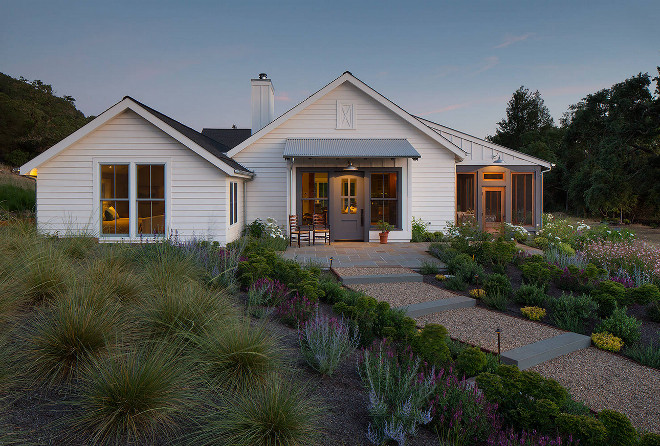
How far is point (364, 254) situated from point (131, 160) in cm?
657

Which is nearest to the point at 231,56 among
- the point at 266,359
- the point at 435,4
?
the point at 435,4

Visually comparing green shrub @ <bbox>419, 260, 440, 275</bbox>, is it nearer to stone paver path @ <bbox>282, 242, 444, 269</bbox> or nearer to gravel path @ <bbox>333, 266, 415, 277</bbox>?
stone paver path @ <bbox>282, 242, 444, 269</bbox>

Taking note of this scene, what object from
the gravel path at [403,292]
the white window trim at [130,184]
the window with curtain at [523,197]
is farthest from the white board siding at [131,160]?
the window with curtain at [523,197]

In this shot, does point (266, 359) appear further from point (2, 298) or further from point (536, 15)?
point (536, 15)

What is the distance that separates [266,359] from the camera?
3.10m

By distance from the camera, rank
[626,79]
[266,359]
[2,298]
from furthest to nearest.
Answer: [626,79], [2,298], [266,359]

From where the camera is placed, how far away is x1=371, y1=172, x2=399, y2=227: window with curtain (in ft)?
43.6

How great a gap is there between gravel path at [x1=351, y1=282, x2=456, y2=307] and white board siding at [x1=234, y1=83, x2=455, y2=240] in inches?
234

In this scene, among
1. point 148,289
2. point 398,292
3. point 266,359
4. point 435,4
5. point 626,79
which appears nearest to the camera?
point 266,359

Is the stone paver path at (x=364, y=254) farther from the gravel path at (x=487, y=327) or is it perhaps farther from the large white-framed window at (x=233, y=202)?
the gravel path at (x=487, y=327)

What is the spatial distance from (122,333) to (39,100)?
4116 centimetres

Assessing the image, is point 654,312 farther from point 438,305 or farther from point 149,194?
point 149,194

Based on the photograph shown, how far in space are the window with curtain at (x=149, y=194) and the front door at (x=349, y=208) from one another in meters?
5.23

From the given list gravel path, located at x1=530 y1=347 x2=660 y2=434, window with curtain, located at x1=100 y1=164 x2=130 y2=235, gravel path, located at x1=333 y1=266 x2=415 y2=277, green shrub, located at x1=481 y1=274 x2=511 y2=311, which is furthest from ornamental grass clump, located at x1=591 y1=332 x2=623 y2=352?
window with curtain, located at x1=100 y1=164 x2=130 y2=235
